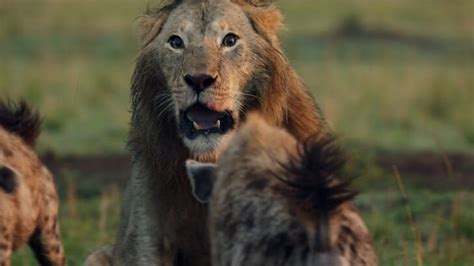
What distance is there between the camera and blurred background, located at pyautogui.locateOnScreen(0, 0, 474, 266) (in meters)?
7.68

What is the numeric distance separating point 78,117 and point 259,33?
815cm

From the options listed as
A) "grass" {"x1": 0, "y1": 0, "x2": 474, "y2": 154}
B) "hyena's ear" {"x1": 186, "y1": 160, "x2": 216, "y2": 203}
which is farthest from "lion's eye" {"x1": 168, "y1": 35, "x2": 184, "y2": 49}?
"grass" {"x1": 0, "y1": 0, "x2": 474, "y2": 154}

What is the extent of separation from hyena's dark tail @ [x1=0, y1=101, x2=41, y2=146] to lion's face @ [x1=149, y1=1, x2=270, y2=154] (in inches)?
73.6

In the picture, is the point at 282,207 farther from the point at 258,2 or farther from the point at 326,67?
the point at 326,67

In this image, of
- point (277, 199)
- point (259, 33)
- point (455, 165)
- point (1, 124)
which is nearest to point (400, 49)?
point (455, 165)

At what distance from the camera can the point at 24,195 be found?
635 cm

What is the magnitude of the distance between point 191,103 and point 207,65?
0.17m

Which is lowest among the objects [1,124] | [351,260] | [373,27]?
[373,27]

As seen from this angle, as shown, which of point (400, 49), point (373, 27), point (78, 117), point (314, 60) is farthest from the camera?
point (373, 27)

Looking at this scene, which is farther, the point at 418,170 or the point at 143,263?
the point at 418,170

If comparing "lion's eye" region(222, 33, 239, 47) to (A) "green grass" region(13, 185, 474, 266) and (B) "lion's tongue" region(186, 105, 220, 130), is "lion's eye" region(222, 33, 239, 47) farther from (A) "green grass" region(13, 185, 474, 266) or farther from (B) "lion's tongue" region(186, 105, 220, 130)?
(A) "green grass" region(13, 185, 474, 266)

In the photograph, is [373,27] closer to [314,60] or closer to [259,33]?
[314,60]

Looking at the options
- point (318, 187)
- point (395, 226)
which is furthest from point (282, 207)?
point (395, 226)

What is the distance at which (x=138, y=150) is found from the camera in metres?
5.31
